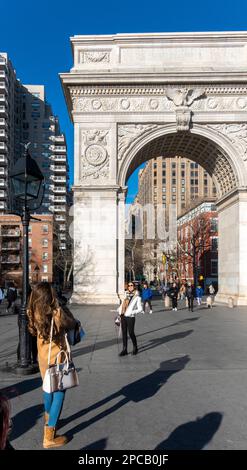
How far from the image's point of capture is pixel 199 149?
2870 cm

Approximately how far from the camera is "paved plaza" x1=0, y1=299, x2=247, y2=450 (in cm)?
471

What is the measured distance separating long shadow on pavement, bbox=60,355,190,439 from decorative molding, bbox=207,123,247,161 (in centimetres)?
1982

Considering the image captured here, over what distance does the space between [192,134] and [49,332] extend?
77.7 feet

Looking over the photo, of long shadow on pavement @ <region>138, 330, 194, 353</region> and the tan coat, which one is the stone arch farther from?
the tan coat

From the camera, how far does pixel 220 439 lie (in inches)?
183

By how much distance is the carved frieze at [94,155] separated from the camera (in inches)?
1027

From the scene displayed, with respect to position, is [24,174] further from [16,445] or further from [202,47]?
[202,47]

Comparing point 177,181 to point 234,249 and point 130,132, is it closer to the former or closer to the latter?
point 130,132

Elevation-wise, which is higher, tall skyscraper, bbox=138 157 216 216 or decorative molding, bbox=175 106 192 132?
tall skyscraper, bbox=138 157 216 216

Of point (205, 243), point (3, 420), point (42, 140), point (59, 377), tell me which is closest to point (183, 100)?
point (59, 377)

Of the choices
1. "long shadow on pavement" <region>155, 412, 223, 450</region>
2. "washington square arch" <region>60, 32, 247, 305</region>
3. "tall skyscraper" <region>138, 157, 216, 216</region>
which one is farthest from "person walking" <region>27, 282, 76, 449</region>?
"tall skyscraper" <region>138, 157, 216, 216</region>

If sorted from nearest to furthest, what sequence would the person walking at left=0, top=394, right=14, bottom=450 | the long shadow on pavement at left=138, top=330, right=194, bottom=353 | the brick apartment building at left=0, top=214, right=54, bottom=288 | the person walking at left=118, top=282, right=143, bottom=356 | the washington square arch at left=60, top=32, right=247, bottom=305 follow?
the person walking at left=0, top=394, right=14, bottom=450
the person walking at left=118, top=282, right=143, bottom=356
the long shadow on pavement at left=138, top=330, right=194, bottom=353
the washington square arch at left=60, top=32, right=247, bottom=305
the brick apartment building at left=0, top=214, right=54, bottom=288

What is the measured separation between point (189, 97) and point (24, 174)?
19913mm

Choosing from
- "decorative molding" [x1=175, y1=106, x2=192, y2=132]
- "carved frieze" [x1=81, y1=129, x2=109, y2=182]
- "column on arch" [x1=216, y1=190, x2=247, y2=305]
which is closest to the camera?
"column on arch" [x1=216, y1=190, x2=247, y2=305]
